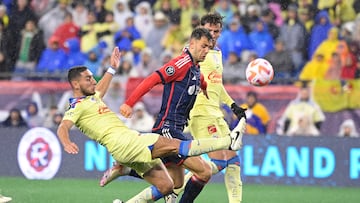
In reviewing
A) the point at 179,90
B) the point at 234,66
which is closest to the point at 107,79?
the point at 179,90

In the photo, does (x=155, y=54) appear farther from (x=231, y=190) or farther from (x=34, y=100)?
(x=231, y=190)

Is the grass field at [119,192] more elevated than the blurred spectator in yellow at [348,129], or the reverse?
the blurred spectator in yellow at [348,129]

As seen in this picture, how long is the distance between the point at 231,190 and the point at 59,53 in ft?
25.9

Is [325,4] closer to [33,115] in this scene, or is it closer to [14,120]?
[33,115]

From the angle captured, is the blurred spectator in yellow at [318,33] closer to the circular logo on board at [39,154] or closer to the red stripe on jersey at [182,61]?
the circular logo on board at [39,154]

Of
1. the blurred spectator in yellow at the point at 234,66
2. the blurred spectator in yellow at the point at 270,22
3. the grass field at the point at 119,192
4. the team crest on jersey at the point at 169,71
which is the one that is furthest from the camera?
the blurred spectator in yellow at the point at 270,22

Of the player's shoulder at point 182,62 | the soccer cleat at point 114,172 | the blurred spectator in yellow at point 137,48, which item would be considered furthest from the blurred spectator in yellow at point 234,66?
the soccer cleat at point 114,172

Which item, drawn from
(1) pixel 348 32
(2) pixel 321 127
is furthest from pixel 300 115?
(1) pixel 348 32

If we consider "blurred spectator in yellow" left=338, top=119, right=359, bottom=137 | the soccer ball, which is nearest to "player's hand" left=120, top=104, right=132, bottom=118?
the soccer ball

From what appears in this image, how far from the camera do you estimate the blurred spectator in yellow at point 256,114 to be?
15.3 m

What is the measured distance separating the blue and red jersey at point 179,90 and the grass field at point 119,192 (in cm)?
247

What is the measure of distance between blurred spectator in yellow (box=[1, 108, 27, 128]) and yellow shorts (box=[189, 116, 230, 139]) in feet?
16.9

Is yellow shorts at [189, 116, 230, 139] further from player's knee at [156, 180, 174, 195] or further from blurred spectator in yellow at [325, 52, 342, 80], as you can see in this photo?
blurred spectator in yellow at [325, 52, 342, 80]

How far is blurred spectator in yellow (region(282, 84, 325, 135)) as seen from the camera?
1527 cm
